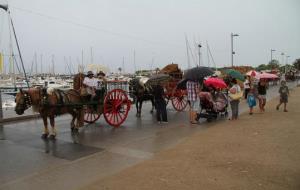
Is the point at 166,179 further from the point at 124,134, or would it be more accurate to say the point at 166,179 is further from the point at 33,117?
the point at 33,117

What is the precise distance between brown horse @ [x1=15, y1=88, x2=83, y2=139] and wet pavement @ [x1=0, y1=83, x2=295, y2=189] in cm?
71

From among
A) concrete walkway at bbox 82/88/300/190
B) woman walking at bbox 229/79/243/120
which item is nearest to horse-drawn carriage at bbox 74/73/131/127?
concrete walkway at bbox 82/88/300/190

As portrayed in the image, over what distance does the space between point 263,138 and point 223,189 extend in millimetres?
4476

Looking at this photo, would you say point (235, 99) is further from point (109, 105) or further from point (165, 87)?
point (109, 105)

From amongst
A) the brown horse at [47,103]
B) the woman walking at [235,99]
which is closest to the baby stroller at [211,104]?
the woman walking at [235,99]

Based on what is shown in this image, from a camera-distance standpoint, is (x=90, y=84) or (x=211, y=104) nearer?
(x=90, y=84)

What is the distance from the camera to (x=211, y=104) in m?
14.0

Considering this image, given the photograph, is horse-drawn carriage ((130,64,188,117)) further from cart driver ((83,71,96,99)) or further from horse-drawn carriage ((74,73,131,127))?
cart driver ((83,71,96,99))

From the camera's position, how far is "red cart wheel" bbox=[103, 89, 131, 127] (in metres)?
12.3

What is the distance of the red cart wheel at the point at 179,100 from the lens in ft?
56.0

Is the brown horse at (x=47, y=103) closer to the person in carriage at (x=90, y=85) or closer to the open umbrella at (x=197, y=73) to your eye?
the person in carriage at (x=90, y=85)

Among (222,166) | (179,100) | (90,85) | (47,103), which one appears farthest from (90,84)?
→ (179,100)

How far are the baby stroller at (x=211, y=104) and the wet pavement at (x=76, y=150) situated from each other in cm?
64

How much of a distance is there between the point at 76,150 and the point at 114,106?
387 centimetres
